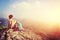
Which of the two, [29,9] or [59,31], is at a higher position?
[29,9]

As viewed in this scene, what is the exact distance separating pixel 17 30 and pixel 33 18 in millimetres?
195

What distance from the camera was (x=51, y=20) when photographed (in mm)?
1873

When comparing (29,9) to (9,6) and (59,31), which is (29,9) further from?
(59,31)

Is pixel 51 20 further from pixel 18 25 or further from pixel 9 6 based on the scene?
pixel 9 6

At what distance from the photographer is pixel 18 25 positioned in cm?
189

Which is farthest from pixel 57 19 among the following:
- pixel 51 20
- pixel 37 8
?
pixel 37 8

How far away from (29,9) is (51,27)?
28 centimetres

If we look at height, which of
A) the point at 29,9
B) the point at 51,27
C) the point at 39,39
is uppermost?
the point at 29,9

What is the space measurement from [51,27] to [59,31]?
9 cm

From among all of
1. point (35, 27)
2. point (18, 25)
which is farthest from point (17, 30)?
point (35, 27)

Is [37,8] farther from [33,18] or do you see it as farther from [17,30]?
[17,30]

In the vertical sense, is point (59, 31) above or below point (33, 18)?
below

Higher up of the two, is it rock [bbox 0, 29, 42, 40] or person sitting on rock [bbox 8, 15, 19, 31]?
person sitting on rock [bbox 8, 15, 19, 31]

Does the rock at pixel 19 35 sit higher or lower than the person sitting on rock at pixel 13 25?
lower
